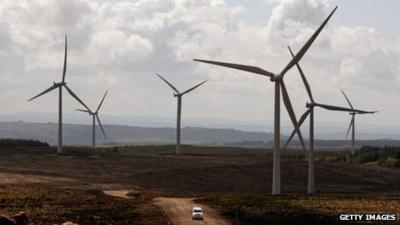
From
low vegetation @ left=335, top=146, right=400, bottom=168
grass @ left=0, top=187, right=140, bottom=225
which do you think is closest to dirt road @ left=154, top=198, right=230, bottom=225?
grass @ left=0, top=187, right=140, bottom=225

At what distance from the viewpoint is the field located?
7525 cm

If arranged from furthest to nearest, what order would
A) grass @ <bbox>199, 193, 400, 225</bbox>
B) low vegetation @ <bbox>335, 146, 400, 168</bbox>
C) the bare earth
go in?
low vegetation @ <bbox>335, 146, 400, 168</bbox>, the bare earth, grass @ <bbox>199, 193, 400, 225</bbox>

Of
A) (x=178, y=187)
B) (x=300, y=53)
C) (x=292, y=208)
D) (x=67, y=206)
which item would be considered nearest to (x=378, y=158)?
(x=178, y=187)

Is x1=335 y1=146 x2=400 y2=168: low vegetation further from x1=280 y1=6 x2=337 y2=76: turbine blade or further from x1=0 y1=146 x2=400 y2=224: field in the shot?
x1=280 y1=6 x2=337 y2=76: turbine blade

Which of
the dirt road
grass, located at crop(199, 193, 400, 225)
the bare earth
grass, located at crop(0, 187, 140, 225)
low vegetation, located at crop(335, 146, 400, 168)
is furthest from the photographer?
low vegetation, located at crop(335, 146, 400, 168)

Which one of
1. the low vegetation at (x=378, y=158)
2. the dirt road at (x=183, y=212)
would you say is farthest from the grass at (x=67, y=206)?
the low vegetation at (x=378, y=158)

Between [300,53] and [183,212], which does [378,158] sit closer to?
[300,53]

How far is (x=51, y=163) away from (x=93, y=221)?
81.3m

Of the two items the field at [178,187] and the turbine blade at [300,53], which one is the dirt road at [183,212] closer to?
the field at [178,187]

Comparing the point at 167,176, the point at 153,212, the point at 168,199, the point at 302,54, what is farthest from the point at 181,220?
the point at 167,176

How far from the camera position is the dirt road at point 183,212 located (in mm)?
70188

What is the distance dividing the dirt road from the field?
3.99 feet

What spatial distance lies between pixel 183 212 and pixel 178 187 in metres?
42.4

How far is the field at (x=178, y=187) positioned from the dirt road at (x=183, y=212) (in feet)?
3.99
